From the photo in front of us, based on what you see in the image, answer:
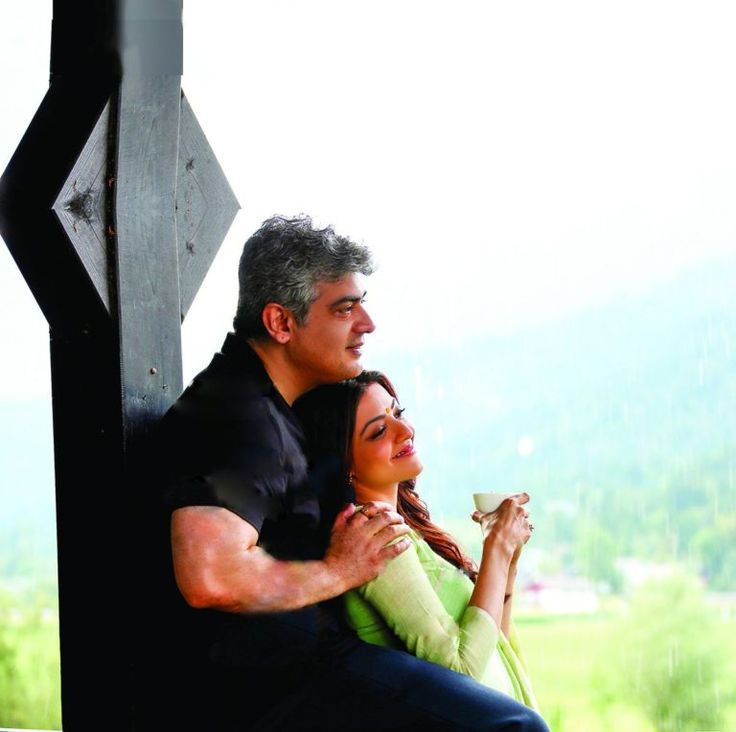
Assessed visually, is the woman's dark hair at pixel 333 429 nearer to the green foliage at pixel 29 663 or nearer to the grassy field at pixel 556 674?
the grassy field at pixel 556 674

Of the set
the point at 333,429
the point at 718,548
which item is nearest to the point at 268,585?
the point at 333,429

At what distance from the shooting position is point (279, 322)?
2.19 metres

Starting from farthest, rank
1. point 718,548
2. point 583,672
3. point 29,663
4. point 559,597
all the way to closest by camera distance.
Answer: point 718,548
point 559,597
point 583,672
point 29,663

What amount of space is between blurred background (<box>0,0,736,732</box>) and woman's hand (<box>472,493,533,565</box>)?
6.30 m

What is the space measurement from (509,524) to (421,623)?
28 centimetres

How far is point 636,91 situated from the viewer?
9.52 meters

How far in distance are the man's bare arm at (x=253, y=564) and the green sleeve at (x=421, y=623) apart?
42mm

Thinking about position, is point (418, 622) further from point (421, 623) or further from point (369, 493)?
point (369, 493)

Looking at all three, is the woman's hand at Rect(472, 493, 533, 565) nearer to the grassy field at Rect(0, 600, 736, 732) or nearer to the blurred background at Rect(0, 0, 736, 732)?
the grassy field at Rect(0, 600, 736, 732)

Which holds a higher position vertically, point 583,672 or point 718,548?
point 718,548

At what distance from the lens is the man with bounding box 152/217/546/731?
6.19 ft

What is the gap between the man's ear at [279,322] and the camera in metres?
2.18

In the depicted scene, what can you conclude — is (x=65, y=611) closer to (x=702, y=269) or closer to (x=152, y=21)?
(x=152, y=21)

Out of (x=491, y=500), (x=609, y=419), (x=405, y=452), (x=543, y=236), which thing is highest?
(x=543, y=236)
